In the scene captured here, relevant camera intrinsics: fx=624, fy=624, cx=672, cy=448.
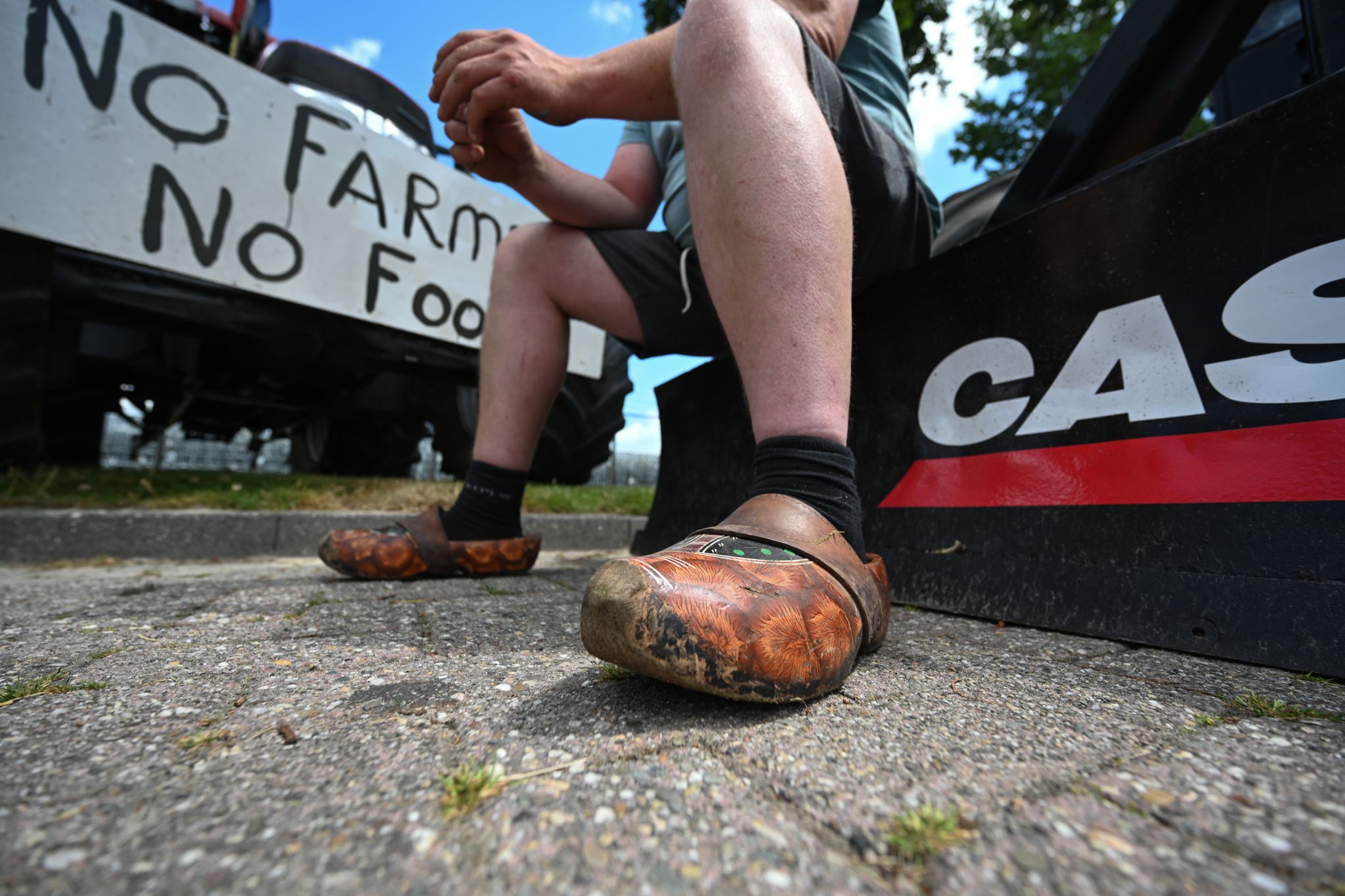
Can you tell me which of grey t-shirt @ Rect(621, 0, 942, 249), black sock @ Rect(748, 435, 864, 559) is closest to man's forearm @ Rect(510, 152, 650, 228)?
grey t-shirt @ Rect(621, 0, 942, 249)

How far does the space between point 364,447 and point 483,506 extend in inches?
173

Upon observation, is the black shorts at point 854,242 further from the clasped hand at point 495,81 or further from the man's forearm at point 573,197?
the clasped hand at point 495,81

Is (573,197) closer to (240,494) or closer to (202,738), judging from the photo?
(202,738)

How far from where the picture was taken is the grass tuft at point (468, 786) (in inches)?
17.7

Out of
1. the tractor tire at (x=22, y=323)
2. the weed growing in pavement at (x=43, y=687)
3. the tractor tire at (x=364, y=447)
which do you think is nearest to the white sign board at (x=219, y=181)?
the tractor tire at (x=22, y=323)

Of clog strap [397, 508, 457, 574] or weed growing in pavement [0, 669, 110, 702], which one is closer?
weed growing in pavement [0, 669, 110, 702]

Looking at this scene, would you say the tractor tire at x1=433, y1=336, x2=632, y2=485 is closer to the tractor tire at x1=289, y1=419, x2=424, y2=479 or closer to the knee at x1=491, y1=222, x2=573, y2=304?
the tractor tire at x1=289, y1=419, x2=424, y2=479

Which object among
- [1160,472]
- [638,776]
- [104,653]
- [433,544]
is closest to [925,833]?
[638,776]

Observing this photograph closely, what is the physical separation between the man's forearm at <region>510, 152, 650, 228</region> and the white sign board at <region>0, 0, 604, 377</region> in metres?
1.93

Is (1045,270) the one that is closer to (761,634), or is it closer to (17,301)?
(761,634)

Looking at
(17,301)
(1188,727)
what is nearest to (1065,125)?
(1188,727)

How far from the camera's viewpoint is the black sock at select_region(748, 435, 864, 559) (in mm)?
827

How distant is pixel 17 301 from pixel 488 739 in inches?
109

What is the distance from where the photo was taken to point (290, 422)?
4.98 m
